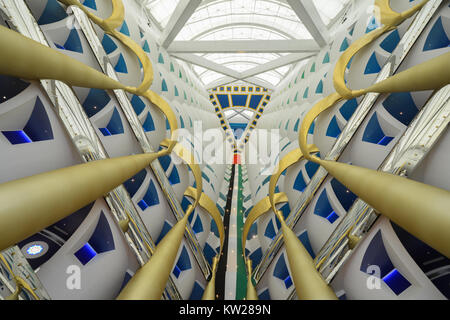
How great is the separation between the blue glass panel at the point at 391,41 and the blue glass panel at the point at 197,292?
3446 millimetres

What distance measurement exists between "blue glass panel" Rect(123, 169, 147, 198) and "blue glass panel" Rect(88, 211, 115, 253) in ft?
2.20

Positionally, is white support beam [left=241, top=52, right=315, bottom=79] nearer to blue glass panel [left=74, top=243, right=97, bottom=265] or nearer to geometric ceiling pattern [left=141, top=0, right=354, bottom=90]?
geometric ceiling pattern [left=141, top=0, right=354, bottom=90]

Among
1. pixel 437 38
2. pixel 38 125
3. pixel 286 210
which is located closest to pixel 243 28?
pixel 286 210

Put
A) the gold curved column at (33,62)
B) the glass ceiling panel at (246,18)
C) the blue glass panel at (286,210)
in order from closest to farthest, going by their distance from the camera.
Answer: the gold curved column at (33,62)
the blue glass panel at (286,210)
the glass ceiling panel at (246,18)

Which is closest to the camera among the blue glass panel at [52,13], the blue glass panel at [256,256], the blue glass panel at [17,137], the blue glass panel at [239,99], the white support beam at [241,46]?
the blue glass panel at [17,137]

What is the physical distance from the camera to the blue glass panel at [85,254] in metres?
1.30

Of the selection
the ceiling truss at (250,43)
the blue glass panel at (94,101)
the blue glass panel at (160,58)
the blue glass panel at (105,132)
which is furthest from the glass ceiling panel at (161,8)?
the blue glass panel at (105,132)

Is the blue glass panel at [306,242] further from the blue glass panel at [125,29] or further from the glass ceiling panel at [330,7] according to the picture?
the glass ceiling panel at [330,7]

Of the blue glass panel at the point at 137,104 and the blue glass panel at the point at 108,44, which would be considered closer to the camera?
the blue glass panel at the point at 108,44

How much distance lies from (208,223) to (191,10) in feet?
12.7

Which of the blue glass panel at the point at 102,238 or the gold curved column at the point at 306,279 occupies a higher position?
the blue glass panel at the point at 102,238

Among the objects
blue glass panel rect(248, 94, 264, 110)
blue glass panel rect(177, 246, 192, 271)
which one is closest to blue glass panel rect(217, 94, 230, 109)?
blue glass panel rect(248, 94, 264, 110)

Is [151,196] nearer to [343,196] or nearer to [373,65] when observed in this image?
[343,196]
